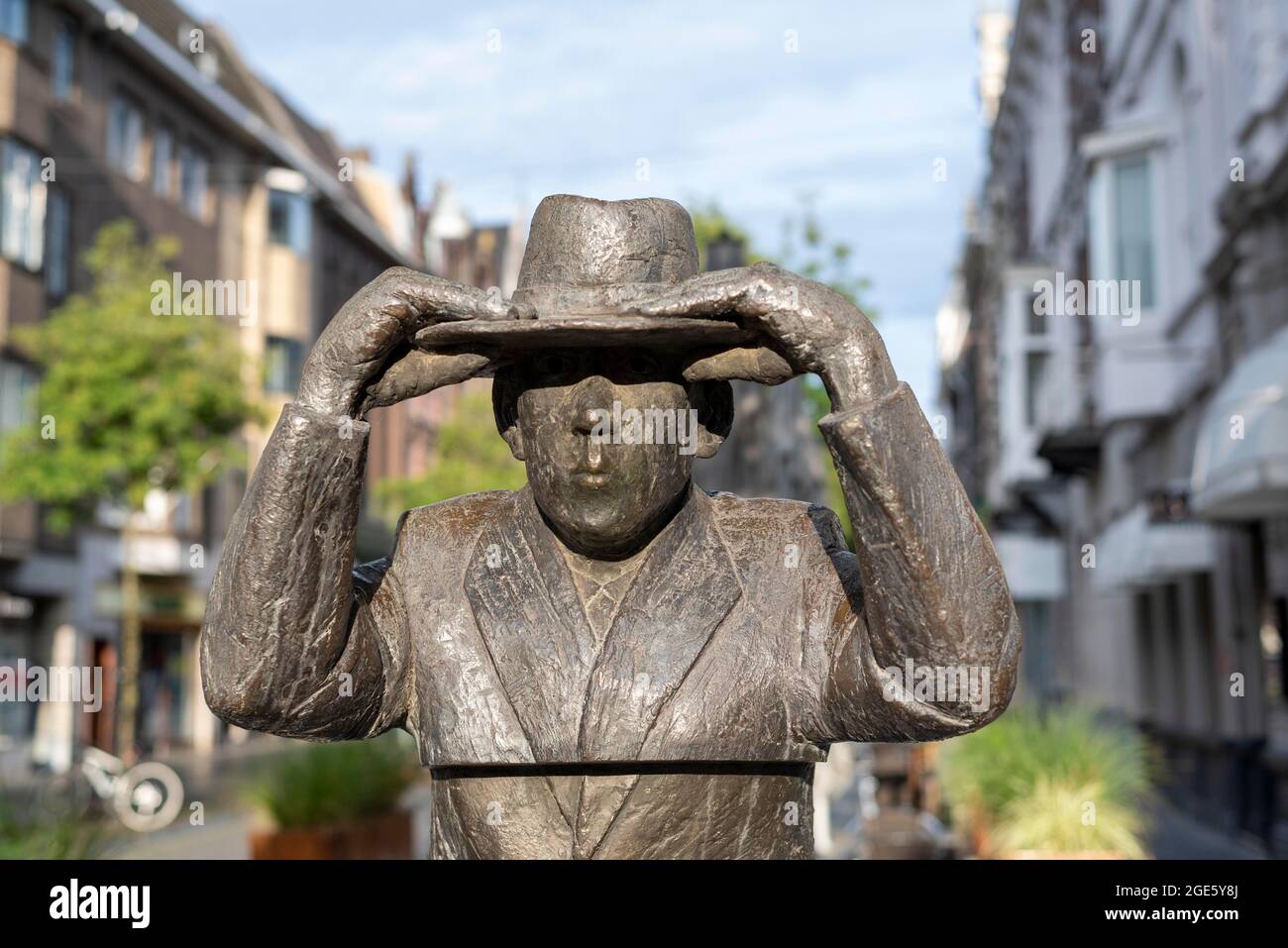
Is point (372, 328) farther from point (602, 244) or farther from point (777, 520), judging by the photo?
point (777, 520)

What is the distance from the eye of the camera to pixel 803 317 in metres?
2.49

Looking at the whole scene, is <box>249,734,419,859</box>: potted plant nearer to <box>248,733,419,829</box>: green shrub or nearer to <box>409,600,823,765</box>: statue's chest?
<box>248,733,419,829</box>: green shrub

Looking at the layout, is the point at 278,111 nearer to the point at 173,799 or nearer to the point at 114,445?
the point at 114,445

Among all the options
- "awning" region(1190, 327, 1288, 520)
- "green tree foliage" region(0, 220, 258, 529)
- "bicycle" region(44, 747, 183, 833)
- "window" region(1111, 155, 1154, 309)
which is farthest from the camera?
"window" region(1111, 155, 1154, 309)

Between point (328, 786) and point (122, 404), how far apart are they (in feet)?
29.8

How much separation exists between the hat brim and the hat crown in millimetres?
206

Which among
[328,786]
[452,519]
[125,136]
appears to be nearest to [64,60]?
[125,136]

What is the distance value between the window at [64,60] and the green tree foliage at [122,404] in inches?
287

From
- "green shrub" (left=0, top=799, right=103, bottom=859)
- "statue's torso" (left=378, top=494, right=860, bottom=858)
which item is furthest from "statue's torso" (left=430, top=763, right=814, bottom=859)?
"green shrub" (left=0, top=799, right=103, bottom=859)

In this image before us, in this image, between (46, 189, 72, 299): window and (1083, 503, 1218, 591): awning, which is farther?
(46, 189, 72, 299): window

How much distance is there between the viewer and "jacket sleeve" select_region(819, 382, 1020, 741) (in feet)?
8.05

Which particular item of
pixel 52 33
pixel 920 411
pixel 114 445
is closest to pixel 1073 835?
pixel 920 411

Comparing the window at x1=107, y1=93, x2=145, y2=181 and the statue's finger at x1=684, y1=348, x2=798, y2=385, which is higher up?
the window at x1=107, y1=93, x2=145, y2=181

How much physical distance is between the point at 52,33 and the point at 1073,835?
21.2m
